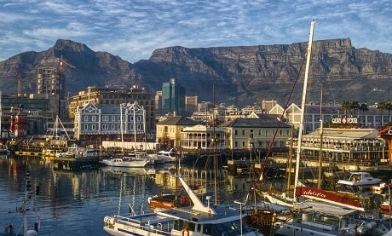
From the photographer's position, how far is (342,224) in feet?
109

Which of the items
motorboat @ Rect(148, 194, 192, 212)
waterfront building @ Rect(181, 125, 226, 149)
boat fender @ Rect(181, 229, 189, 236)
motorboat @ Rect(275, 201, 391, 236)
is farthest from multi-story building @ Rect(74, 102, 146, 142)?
boat fender @ Rect(181, 229, 189, 236)

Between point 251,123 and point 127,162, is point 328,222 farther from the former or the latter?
point 251,123

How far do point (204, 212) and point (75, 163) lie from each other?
6705 cm

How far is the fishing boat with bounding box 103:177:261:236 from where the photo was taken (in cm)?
2803

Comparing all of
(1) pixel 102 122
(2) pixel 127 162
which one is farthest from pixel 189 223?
(1) pixel 102 122

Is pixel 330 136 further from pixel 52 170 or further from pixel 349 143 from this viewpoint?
pixel 52 170

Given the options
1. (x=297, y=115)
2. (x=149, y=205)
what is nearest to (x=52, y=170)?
(x=149, y=205)

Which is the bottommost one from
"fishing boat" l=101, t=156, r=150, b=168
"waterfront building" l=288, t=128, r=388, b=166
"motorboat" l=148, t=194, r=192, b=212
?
"motorboat" l=148, t=194, r=192, b=212

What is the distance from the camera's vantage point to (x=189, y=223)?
28.6 m

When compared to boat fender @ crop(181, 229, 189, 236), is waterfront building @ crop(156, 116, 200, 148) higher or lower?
higher

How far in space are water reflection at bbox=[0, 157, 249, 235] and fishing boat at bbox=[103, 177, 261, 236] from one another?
20.1ft

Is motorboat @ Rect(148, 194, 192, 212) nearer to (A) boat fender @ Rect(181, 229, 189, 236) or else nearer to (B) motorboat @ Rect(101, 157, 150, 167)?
(A) boat fender @ Rect(181, 229, 189, 236)

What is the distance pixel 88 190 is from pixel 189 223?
35305 mm

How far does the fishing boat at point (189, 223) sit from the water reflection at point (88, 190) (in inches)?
241
